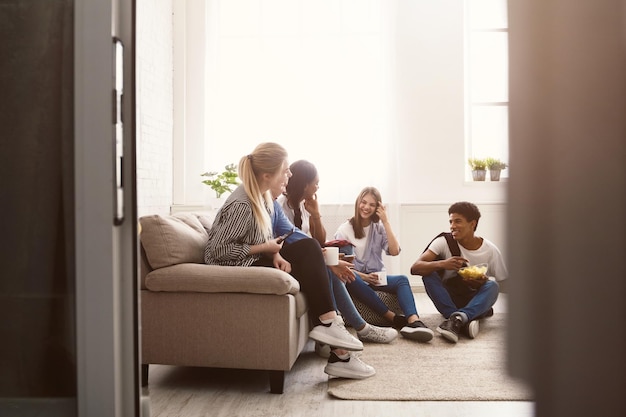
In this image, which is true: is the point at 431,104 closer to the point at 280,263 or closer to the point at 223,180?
the point at 223,180

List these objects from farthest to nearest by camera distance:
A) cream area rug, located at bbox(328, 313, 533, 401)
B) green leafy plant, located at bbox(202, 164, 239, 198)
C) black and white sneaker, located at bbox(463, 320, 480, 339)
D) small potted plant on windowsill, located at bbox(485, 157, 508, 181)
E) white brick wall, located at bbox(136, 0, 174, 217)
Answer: small potted plant on windowsill, located at bbox(485, 157, 508, 181), green leafy plant, located at bbox(202, 164, 239, 198), white brick wall, located at bbox(136, 0, 174, 217), black and white sneaker, located at bbox(463, 320, 480, 339), cream area rug, located at bbox(328, 313, 533, 401)

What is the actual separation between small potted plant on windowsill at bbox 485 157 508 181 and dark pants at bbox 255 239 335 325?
3.15m

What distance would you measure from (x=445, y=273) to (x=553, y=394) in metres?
3.59

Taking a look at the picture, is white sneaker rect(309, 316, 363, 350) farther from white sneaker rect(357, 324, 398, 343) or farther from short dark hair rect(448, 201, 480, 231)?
short dark hair rect(448, 201, 480, 231)

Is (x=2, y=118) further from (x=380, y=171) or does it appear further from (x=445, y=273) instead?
(x=380, y=171)

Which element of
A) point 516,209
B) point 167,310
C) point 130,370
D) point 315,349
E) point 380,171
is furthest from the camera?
point 380,171

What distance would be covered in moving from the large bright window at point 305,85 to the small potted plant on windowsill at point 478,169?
2.58ft

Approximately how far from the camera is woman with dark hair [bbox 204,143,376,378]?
2932 millimetres

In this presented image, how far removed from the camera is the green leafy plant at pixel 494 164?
19.1ft

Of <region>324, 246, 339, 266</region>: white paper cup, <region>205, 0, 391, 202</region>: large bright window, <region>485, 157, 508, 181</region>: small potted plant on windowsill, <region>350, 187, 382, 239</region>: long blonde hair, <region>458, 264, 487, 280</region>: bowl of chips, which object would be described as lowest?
<region>458, 264, 487, 280</region>: bowl of chips

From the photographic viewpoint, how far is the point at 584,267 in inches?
26.3

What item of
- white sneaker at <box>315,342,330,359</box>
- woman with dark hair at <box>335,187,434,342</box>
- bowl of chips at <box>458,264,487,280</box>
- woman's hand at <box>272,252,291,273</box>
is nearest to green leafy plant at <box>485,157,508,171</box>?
woman with dark hair at <box>335,187,434,342</box>

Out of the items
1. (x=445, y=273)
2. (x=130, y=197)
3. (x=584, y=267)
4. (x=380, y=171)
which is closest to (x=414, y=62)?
(x=380, y=171)

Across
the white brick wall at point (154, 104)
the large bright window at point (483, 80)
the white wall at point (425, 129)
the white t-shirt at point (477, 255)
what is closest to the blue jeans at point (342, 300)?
the white t-shirt at point (477, 255)
